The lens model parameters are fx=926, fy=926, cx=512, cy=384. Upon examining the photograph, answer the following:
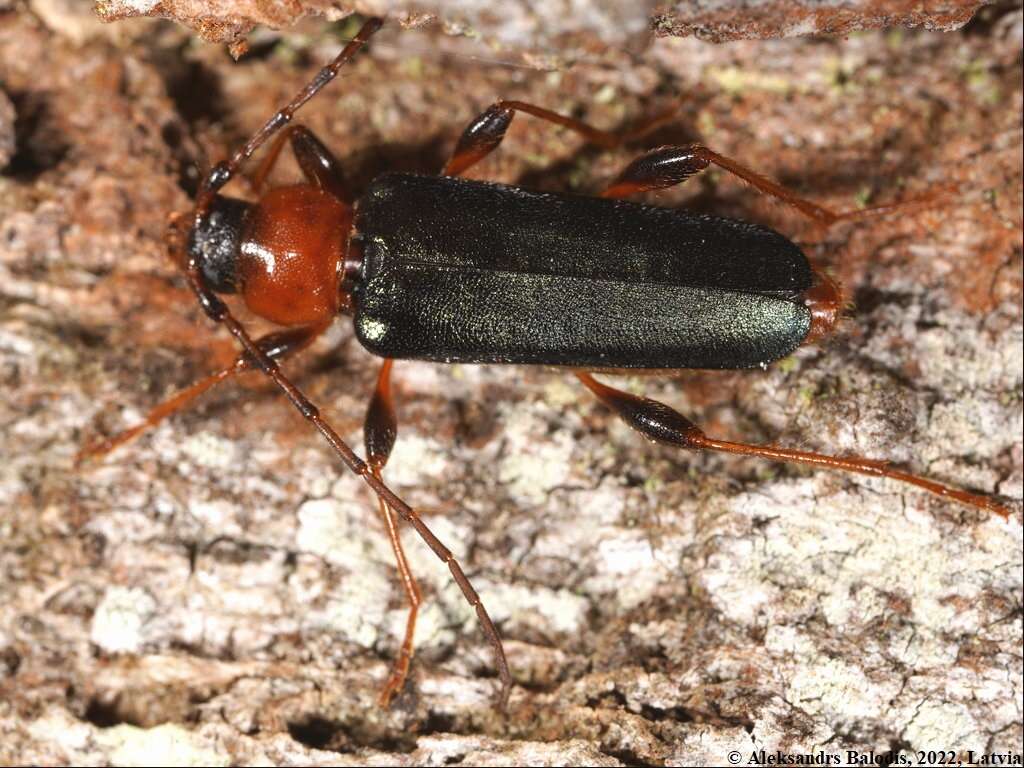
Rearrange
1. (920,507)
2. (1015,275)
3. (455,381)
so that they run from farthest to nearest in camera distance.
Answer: (455,381), (1015,275), (920,507)

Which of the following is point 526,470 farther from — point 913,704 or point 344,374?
point 913,704

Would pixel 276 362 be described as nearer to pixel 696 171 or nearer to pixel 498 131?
pixel 498 131

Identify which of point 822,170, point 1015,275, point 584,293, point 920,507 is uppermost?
point 822,170

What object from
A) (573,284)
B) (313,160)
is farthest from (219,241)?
(573,284)

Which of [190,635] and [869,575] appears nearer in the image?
[869,575]

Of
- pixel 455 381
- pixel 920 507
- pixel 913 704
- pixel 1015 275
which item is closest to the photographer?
pixel 913 704

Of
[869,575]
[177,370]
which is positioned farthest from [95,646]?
[869,575]
